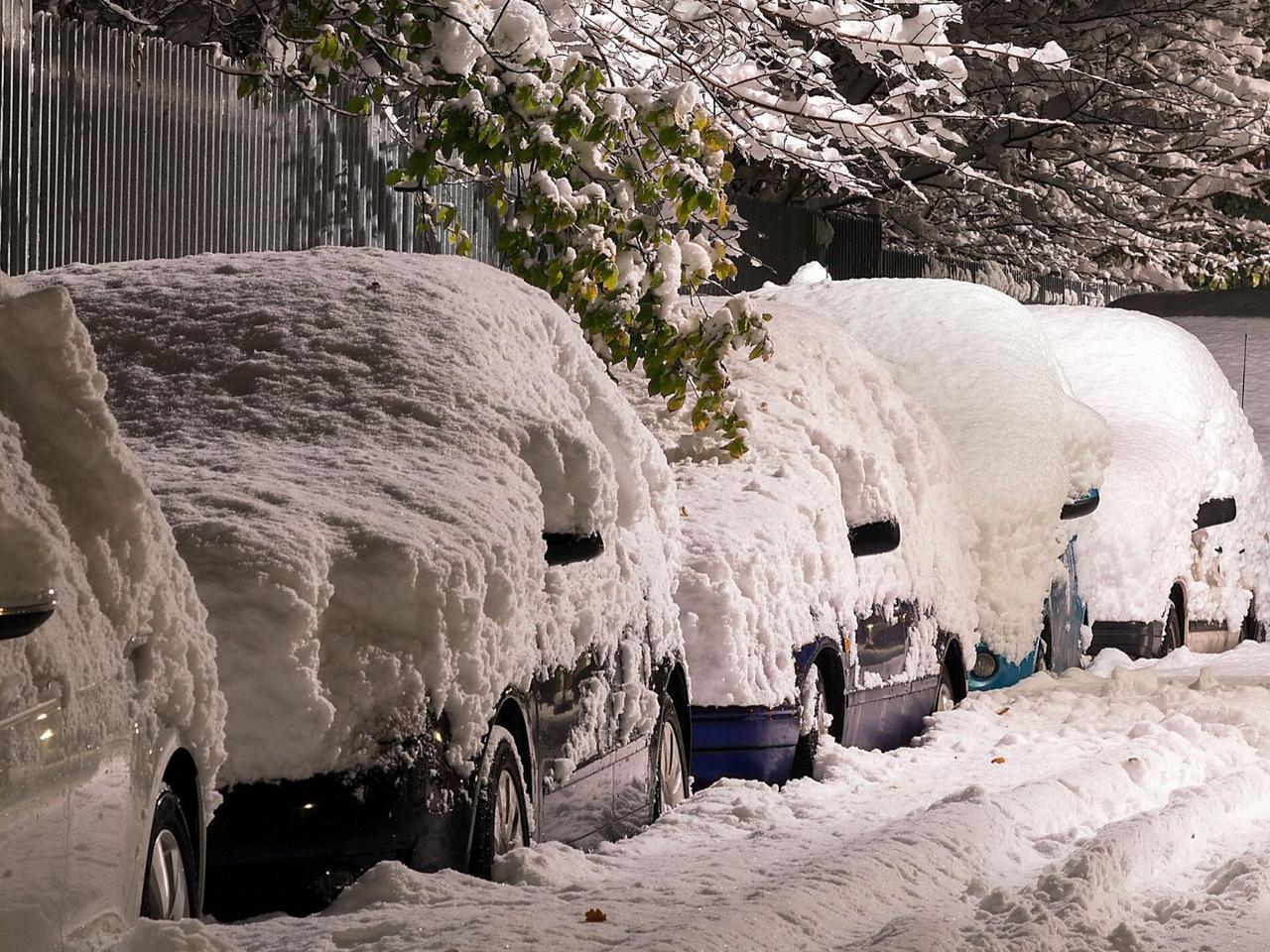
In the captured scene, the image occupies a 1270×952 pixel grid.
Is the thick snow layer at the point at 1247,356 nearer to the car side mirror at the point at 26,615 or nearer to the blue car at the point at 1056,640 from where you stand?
the blue car at the point at 1056,640

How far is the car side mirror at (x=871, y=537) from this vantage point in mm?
8609

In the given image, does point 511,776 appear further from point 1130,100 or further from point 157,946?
point 1130,100

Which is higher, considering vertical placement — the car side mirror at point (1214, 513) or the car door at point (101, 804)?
the car door at point (101, 804)

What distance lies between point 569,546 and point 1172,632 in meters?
8.32

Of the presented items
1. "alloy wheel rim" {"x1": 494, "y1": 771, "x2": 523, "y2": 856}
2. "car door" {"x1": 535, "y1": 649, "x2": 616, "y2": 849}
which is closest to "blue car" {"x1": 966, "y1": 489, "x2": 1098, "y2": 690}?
"car door" {"x1": 535, "y1": 649, "x2": 616, "y2": 849}

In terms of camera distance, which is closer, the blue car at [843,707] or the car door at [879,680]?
the blue car at [843,707]

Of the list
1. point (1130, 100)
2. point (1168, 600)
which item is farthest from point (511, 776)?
point (1130, 100)

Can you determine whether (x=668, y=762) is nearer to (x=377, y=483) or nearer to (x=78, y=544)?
(x=377, y=483)

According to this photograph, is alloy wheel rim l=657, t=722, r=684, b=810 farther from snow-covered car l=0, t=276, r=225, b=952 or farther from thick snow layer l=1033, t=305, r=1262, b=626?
thick snow layer l=1033, t=305, r=1262, b=626

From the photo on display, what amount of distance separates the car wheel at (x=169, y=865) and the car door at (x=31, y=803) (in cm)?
54

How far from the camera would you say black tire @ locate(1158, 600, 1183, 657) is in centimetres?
1296

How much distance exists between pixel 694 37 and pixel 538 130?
4.57 meters

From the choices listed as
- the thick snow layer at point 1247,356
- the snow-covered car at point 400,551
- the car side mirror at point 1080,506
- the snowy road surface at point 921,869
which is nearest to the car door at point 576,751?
the snow-covered car at point 400,551

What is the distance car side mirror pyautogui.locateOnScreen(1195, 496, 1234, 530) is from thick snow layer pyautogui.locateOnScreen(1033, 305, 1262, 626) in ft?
0.19
